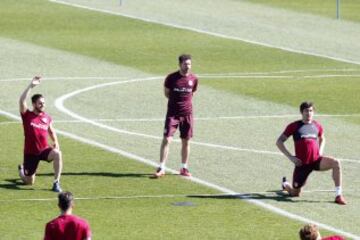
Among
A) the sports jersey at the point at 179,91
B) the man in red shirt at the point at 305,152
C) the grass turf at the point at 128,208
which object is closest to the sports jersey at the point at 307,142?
the man in red shirt at the point at 305,152

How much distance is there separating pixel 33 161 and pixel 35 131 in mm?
554

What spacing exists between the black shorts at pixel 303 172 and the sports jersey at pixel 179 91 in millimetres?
3194

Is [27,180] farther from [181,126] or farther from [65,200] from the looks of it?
[65,200]

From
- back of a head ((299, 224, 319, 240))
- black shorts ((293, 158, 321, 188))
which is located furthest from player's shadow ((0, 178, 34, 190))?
back of a head ((299, 224, 319, 240))

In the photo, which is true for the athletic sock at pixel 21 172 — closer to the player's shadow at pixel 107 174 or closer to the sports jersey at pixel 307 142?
the player's shadow at pixel 107 174

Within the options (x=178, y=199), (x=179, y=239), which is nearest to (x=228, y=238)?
(x=179, y=239)

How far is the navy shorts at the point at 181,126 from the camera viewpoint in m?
26.5

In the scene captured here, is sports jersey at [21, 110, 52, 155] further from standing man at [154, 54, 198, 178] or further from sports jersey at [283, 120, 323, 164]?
sports jersey at [283, 120, 323, 164]

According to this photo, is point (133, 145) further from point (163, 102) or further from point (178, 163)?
point (163, 102)

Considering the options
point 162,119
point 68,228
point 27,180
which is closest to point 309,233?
point 68,228

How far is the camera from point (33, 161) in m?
25.0

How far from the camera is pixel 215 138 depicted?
30.2m

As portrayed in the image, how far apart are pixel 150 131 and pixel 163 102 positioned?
416 centimetres

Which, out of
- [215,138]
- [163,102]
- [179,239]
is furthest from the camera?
[163,102]
